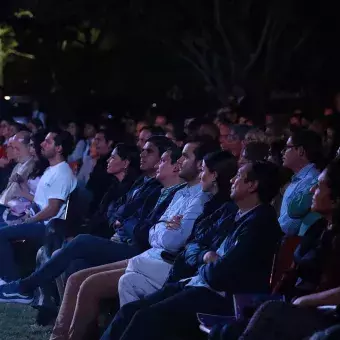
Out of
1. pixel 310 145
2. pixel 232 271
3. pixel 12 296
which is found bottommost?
pixel 12 296

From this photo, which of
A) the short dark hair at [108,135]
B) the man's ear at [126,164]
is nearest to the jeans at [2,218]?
the man's ear at [126,164]

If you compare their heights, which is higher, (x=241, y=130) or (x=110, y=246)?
(x=241, y=130)

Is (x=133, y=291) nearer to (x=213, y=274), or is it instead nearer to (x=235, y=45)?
(x=213, y=274)

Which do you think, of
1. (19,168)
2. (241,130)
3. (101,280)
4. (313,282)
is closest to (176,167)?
(101,280)

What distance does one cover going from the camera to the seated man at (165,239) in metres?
6.40

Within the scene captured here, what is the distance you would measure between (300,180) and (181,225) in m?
0.92

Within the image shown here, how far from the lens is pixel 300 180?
665 centimetres

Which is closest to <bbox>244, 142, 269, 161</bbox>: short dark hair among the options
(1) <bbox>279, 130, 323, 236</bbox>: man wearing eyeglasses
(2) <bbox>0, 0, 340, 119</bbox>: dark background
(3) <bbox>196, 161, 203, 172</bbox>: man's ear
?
(1) <bbox>279, 130, 323, 236</bbox>: man wearing eyeglasses

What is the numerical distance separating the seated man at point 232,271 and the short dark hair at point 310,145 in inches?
45.4

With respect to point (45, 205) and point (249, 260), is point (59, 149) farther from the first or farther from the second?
point (249, 260)

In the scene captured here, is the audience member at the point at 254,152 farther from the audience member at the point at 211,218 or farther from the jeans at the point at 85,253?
the jeans at the point at 85,253

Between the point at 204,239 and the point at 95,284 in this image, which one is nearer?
the point at 204,239

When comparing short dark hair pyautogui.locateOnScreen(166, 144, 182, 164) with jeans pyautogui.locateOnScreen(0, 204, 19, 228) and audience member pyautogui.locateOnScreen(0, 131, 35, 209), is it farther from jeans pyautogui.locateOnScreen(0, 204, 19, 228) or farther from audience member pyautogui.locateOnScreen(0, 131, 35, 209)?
audience member pyautogui.locateOnScreen(0, 131, 35, 209)

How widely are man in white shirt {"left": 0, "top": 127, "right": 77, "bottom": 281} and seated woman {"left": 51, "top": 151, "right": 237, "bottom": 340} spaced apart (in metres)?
1.83
